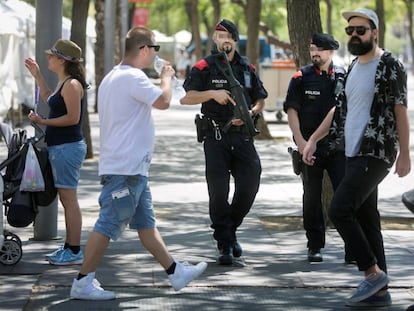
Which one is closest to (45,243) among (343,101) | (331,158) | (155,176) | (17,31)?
(331,158)

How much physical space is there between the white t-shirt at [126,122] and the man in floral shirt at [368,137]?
133cm

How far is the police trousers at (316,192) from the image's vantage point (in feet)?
28.9

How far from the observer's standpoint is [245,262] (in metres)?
8.85

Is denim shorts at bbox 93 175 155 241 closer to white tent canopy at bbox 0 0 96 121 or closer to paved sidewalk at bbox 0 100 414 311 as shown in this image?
paved sidewalk at bbox 0 100 414 311

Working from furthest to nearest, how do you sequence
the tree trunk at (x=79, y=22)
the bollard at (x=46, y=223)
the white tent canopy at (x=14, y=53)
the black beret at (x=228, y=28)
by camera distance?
1. the white tent canopy at (x=14, y=53)
2. the tree trunk at (x=79, y=22)
3. the bollard at (x=46, y=223)
4. the black beret at (x=228, y=28)

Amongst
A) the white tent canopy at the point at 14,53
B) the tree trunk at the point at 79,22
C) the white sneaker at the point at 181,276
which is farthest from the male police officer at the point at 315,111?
the white tent canopy at the point at 14,53

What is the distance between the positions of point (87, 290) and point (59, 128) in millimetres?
1681

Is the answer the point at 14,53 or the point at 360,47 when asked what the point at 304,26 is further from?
the point at 14,53

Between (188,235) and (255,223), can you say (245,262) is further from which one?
(255,223)

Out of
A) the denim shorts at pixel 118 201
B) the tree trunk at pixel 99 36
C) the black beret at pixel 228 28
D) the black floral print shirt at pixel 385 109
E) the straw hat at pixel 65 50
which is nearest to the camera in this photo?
the black floral print shirt at pixel 385 109

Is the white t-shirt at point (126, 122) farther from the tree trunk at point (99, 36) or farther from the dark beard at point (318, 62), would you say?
the tree trunk at point (99, 36)

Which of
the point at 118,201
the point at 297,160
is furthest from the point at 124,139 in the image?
the point at 297,160

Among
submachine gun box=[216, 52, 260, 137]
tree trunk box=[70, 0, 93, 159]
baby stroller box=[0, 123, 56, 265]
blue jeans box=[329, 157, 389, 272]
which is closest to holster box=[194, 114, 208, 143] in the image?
submachine gun box=[216, 52, 260, 137]

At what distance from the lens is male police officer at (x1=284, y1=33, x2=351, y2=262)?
28.9ft
